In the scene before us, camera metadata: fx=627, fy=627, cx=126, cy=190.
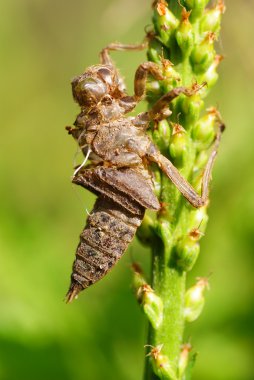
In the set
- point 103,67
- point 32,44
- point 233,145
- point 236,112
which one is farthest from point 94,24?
point 103,67

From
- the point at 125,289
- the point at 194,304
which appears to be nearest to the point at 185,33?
the point at 194,304

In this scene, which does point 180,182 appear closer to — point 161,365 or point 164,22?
point 164,22

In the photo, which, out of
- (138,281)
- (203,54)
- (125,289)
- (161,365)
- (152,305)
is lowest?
(161,365)

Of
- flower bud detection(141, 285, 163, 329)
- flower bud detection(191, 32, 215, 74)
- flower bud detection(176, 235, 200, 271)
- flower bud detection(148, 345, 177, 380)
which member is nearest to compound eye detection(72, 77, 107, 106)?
flower bud detection(191, 32, 215, 74)

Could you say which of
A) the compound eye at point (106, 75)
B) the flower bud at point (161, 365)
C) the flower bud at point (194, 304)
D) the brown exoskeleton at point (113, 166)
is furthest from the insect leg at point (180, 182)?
the flower bud at point (161, 365)

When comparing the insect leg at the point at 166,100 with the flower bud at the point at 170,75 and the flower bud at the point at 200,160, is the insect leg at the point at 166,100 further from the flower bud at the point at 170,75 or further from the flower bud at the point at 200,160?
→ the flower bud at the point at 200,160

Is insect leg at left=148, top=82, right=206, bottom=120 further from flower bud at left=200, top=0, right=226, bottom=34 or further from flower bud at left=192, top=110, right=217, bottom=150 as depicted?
flower bud at left=200, top=0, right=226, bottom=34

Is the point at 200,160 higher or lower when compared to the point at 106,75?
lower
